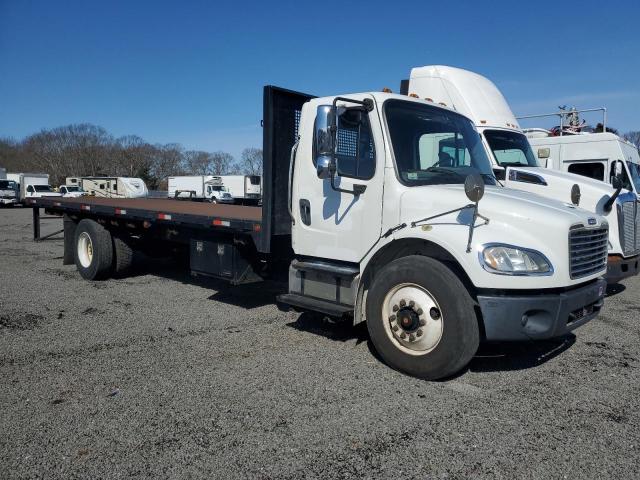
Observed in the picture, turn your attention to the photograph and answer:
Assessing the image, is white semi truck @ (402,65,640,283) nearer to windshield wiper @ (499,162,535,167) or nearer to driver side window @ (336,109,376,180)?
windshield wiper @ (499,162,535,167)

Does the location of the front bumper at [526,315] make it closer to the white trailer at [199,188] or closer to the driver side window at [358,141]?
the driver side window at [358,141]

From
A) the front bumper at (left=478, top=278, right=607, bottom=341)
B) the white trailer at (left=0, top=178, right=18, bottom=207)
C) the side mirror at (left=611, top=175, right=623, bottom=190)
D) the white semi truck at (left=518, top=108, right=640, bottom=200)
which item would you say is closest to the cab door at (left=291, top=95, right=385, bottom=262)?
the front bumper at (left=478, top=278, right=607, bottom=341)

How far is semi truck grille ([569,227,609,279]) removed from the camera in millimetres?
4250

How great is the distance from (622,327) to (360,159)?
4.20 m

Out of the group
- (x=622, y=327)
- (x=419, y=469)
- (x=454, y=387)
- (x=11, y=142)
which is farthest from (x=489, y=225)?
(x=11, y=142)

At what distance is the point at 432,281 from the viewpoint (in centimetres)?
434

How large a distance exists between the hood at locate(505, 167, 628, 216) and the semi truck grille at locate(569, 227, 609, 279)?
9.63 feet

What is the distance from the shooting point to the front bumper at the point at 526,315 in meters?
4.08

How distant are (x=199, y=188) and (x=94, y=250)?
4445cm

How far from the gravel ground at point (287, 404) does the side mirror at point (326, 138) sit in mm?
1892

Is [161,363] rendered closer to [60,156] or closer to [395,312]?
[395,312]

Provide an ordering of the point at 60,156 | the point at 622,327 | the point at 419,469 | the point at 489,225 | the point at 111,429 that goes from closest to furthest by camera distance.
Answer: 1. the point at 419,469
2. the point at 111,429
3. the point at 489,225
4. the point at 622,327
5. the point at 60,156

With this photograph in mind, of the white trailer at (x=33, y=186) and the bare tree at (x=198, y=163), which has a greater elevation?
the bare tree at (x=198, y=163)

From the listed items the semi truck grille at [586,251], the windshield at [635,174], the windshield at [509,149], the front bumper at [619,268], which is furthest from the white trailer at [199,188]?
the semi truck grille at [586,251]
